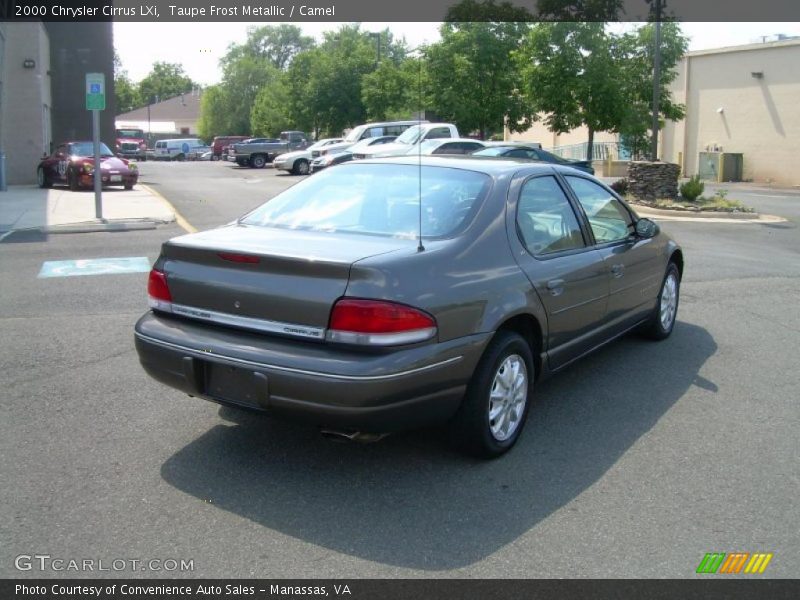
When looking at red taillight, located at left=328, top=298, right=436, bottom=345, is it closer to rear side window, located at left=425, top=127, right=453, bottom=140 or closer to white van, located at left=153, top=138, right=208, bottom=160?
rear side window, located at left=425, top=127, right=453, bottom=140

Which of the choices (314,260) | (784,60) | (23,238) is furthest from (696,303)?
(784,60)

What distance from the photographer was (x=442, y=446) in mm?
4703

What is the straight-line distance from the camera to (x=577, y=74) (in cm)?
2362

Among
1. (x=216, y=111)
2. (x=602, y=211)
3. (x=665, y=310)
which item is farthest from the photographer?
(x=216, y=111)

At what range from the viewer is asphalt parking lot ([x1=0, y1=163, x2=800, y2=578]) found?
3543mm

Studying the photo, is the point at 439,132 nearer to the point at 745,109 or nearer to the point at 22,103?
the point at 22,103

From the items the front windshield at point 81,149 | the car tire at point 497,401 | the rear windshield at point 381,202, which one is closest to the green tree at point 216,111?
the front windshield at point 81,149

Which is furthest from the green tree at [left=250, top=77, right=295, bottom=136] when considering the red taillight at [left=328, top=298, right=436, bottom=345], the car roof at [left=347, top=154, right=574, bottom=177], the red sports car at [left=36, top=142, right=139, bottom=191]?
the red taillight at [left=328, top=298, right=436, bottom=345]

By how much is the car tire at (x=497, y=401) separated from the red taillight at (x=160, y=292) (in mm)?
1654

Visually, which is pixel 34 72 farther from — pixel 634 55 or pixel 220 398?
pixel 220 398

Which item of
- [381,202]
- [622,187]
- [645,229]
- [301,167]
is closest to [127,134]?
[301,167]

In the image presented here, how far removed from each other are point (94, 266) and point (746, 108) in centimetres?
3136

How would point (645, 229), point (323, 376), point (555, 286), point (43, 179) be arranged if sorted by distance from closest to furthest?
point (323, 376), point (555, 286), point (645, 229), point (43, 179)
